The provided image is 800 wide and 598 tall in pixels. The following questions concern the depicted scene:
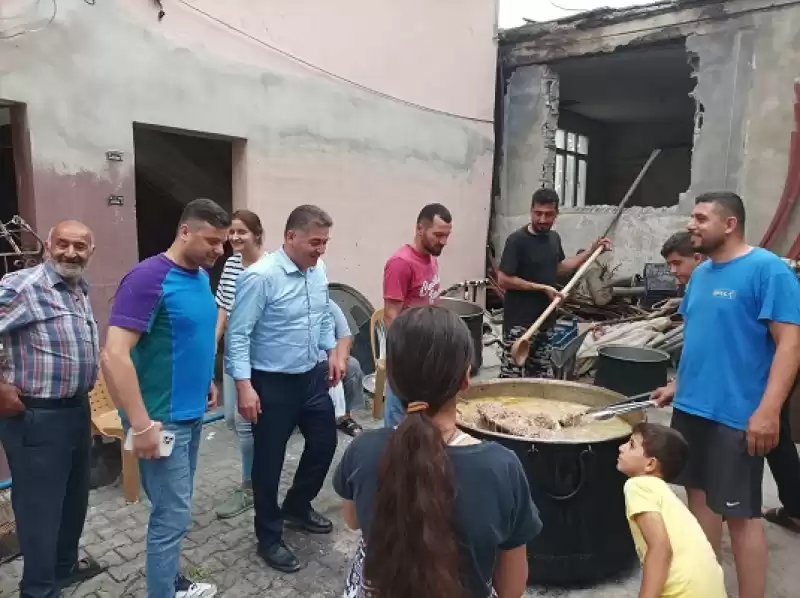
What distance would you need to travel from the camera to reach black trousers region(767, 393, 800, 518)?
3359 millimetres

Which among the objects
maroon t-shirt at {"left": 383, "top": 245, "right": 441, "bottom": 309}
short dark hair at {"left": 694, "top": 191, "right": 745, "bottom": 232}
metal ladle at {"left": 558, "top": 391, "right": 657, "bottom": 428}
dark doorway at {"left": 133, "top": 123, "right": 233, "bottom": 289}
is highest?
dark doorway at {"left": 133, "top": 123, "right": 233, "bottom": 289}

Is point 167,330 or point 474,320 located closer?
point 167,330

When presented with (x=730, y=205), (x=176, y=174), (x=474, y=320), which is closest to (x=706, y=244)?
(x=730, y=205)

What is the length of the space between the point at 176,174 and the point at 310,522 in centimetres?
440

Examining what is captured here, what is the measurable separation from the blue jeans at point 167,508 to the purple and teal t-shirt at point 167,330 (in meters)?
0.12

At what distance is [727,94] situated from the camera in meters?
7.64

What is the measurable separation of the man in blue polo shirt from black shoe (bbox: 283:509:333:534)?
201 cm

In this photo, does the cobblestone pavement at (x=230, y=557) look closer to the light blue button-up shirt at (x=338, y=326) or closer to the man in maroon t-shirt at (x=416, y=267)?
the man in maroon t-shirt at (x=416, y=267)

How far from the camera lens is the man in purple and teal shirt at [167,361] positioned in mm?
2246

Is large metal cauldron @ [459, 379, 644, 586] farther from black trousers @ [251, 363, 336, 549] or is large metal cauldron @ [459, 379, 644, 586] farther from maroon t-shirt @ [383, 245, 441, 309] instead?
maroon t-shirt @ [383, 245, 441, 309]

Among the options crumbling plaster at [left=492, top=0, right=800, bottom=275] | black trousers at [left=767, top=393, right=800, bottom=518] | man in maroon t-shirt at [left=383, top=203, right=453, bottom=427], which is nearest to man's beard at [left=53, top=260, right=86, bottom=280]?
man in maroon t-shirt at [left=383, top=203, right=453, bottom=427]

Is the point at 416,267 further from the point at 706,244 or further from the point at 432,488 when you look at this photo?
the point at 432,488

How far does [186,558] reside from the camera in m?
3.15

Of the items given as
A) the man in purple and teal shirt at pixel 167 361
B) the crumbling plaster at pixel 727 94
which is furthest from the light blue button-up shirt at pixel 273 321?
the crumbling plaster at pixel 727 94
